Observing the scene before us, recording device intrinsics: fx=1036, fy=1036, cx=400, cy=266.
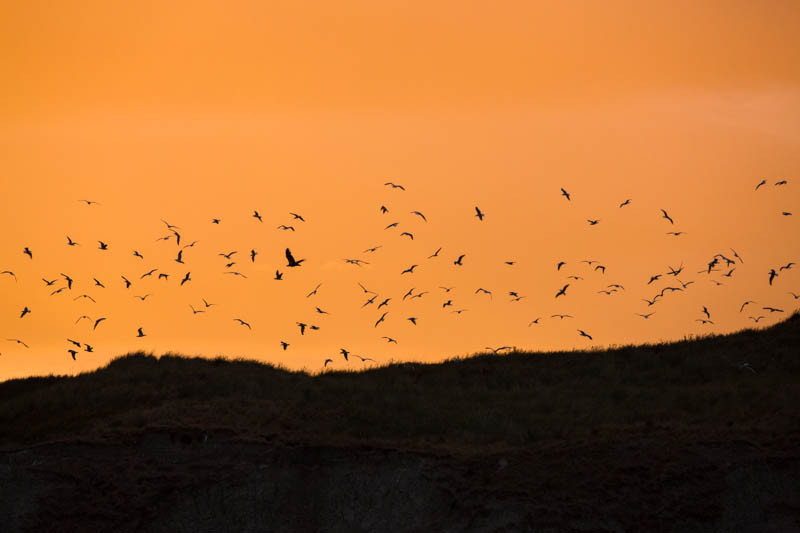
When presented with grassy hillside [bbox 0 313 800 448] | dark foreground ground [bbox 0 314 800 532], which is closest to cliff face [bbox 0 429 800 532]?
dark foreground ground [bbox 0 314 800 532]

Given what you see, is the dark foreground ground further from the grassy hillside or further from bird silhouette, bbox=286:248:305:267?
bird silhouette, bbox=286:248:305:267

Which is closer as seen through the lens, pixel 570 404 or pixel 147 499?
pixel 147 499

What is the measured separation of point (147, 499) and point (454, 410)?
16.3m

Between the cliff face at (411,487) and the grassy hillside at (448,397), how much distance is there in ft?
6.10

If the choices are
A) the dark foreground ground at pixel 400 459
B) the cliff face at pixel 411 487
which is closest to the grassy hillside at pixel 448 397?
the dark foreground ground at pixel 400 459

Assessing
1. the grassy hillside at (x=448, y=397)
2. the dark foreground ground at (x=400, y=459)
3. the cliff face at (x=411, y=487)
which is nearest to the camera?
the cliff face at (x=411, y=487)

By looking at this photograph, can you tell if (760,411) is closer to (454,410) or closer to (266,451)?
(454,410)

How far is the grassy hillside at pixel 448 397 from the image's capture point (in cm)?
4838

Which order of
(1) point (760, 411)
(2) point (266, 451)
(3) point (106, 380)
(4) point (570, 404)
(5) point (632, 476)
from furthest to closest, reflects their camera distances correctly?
(3) point (106, 380) < (4) point (570, 404) < (1) point (760, 411) < (2) point (266, 451) < (5) point (632, 476)

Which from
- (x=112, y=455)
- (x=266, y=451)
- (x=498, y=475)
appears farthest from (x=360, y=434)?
(x=112, y=455)

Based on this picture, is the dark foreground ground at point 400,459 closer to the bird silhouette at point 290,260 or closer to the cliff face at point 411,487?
the cliff face at point 411,487

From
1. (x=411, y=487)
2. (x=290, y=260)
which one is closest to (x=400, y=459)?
(x=411, y=487)

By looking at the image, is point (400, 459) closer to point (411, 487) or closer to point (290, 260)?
point (411, 487)

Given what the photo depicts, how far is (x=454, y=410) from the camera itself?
52562 mm
